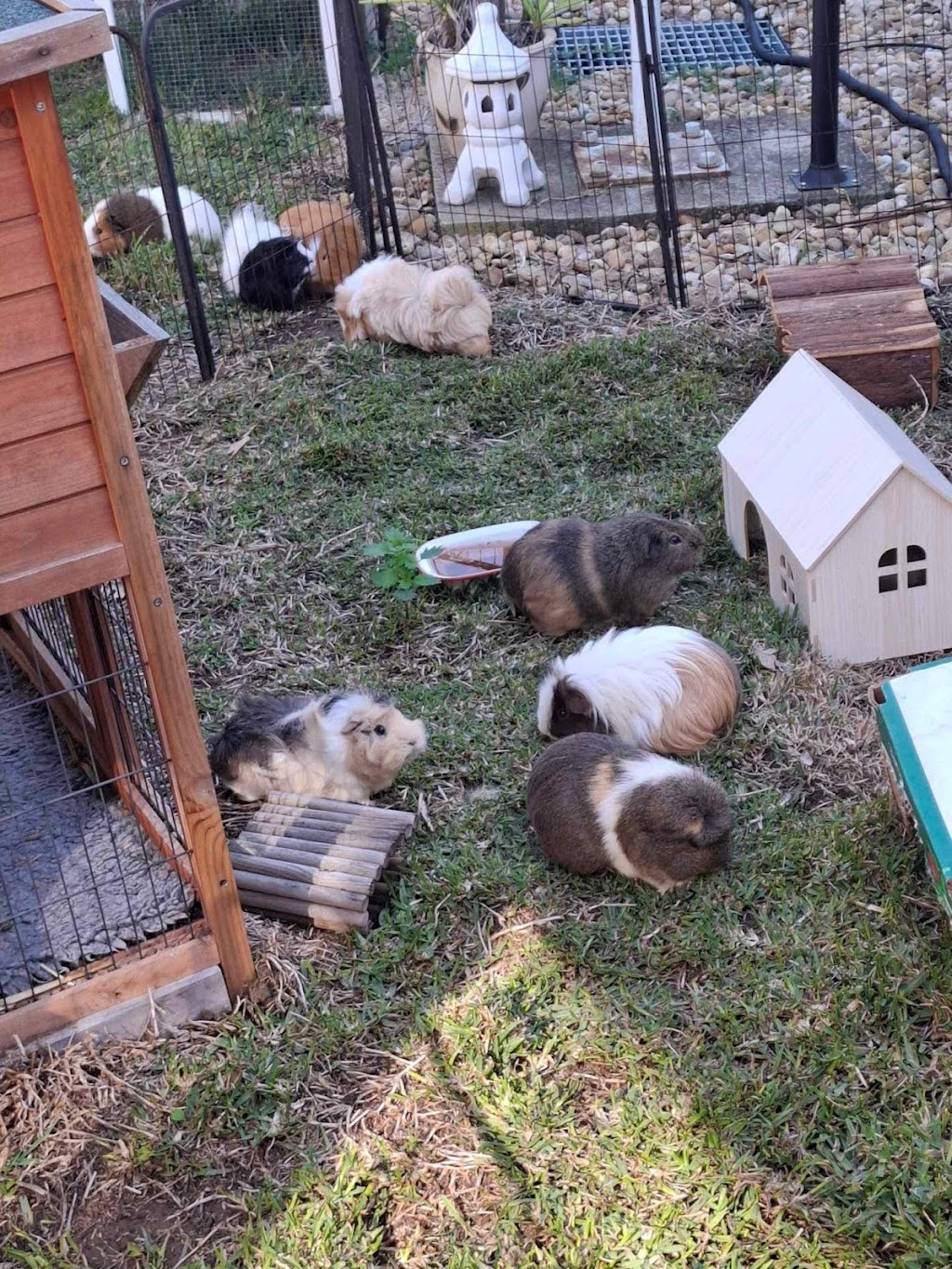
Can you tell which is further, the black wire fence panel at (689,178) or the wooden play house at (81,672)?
the black wire fence panel at (689,178)

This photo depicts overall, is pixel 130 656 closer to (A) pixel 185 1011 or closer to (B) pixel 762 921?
(A) pixel 185 1011

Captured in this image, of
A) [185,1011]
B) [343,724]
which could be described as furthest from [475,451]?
[185,1011]

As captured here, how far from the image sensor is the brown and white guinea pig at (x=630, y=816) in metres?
3.37

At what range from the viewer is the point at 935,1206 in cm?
263

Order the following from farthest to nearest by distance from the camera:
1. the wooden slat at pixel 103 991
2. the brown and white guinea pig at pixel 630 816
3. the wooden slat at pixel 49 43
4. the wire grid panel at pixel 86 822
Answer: the brown and white guinea pig at pixel 630 816 < the wire grid panel at pixel 86 822 < the wooden slat at pixel 103 991 < the wooden slat at pixel 49 43

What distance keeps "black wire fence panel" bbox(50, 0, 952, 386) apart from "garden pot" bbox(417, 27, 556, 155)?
0.06ft

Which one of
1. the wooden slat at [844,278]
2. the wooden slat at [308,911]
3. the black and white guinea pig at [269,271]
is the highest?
the wooden slat at [844,278]

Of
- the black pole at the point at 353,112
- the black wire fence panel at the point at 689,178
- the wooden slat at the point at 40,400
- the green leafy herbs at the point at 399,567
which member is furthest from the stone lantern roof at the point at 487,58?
the wooden slat at the point at 40,400

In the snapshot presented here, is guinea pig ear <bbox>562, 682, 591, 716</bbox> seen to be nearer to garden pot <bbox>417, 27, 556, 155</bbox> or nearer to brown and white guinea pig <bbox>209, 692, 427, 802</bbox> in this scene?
brown and white guinea pig <bbox>209, 692, 427, 802</bbox>

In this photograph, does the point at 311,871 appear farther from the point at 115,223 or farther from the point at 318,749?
the point at 115,223

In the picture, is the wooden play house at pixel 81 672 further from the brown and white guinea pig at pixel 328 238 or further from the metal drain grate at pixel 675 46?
the metal drain grate at pixel 675 46

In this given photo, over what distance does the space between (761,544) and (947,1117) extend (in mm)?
2539

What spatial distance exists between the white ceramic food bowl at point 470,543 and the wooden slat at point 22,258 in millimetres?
2478

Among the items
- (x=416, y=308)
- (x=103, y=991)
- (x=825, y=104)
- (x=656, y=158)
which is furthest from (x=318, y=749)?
(x=825, y=104)
